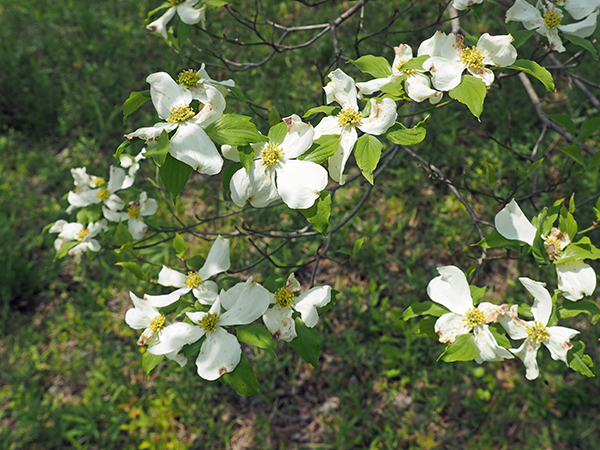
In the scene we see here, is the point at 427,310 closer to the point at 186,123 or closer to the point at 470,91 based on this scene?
the point at 470,91

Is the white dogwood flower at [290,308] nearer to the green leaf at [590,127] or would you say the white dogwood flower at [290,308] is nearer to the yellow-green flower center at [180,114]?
the yellow-green flower center at [180,114]

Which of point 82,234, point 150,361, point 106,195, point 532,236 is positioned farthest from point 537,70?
point 82,234

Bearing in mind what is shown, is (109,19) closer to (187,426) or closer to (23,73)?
(23,73)

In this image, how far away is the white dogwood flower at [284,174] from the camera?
834 millimetres

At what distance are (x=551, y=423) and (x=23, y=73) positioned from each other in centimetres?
415

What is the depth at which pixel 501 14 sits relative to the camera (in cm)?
304

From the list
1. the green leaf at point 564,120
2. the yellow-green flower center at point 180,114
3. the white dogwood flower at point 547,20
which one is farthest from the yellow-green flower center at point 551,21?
the yellow-green flower center at point 180,114

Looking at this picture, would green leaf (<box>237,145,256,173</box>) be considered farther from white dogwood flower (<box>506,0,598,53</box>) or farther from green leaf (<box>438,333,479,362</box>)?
white dogwood flower (<box>506,0,598,53</box>)

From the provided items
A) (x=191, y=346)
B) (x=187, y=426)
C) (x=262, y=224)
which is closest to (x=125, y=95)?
(x=262, y=224)

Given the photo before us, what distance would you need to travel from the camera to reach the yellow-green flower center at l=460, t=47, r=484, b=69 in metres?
0.91

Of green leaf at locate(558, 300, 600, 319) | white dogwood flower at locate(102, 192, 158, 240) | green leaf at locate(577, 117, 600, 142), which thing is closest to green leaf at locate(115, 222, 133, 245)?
white dogwood flower at locate(102, 192, 158, 240)

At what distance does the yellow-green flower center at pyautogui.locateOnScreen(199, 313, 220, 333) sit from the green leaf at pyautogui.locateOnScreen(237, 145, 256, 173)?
359 millimetres

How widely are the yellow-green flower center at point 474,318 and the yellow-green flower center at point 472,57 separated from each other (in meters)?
0.55

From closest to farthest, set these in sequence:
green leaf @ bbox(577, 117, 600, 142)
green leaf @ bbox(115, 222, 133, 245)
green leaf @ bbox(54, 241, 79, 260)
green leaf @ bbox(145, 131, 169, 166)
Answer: green leaf @ bbox(145, 131, 169, 166)
green leaf @ bbox(577, 117, 600, 142)
green leaf @ bbox(115, 222, 133, 245)
green leaf @ bbox(54, 241, 79, 260)
